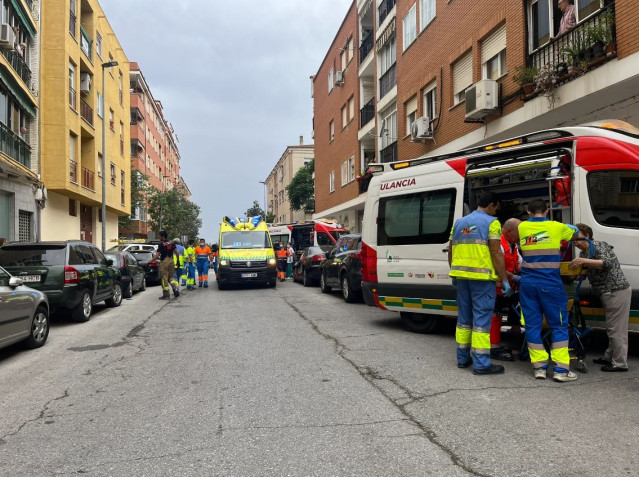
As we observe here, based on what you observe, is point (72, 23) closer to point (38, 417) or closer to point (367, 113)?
point (367, 113)

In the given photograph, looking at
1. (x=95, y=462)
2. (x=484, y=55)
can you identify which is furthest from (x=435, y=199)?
(x=484, y=55)

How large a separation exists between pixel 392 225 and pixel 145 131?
46.5 meters

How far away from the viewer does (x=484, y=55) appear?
554 inches

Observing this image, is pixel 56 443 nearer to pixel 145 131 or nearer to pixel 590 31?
pixel 590 31

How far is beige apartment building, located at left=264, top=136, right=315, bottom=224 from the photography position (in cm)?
6298

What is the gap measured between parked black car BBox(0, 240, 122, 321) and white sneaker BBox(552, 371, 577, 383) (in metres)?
8.10

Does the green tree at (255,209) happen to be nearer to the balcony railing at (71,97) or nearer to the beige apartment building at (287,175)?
the beige apartment building at (287,175)

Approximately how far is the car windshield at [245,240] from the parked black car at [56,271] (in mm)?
7353

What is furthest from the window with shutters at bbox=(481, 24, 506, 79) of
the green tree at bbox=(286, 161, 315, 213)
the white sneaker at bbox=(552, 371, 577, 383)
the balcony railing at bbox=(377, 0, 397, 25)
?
the green tree at bbox=(286, 161, 315, 213)

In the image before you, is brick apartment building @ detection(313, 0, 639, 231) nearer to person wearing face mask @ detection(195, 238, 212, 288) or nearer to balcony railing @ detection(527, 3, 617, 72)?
balcony railing @ detection(527, 3, 617, 72)

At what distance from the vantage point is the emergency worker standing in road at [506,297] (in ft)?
19.8

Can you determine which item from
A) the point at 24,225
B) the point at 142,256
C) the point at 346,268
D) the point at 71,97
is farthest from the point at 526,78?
the point at 71,97

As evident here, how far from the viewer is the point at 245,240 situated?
1767 cm

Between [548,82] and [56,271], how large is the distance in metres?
10.1
